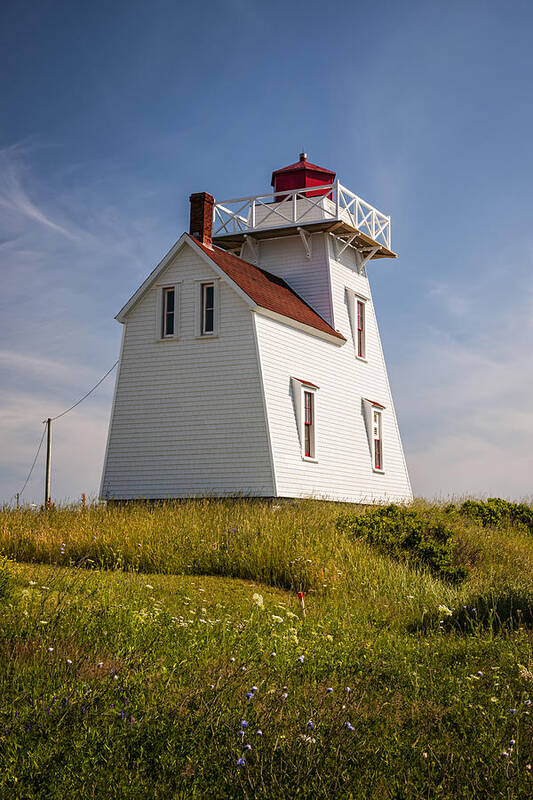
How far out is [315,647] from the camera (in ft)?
28.4

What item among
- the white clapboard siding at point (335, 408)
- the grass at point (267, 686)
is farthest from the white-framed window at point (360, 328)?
the grass at point (267, 686)

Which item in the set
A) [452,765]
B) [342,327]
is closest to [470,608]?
[452,765]

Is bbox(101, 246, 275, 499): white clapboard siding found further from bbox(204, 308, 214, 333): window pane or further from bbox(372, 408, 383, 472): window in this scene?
bbox(372, 408, 383, 472): window

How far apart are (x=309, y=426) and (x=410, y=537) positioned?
9.30m

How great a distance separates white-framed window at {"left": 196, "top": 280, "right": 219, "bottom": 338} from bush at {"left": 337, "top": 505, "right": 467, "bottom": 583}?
8.98 m

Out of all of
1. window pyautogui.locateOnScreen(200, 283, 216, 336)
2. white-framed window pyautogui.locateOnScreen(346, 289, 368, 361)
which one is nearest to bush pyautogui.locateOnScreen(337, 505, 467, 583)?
window pyautogui.locateOnScreen(200, 283, 216, 336)

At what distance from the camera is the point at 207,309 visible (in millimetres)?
25062

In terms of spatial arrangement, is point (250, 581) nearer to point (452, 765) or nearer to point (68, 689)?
point (68, 689)

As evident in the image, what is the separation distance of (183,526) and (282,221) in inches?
636

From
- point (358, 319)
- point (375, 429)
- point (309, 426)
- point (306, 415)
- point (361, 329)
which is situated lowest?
point (309, 426)

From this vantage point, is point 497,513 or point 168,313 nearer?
point 497,513

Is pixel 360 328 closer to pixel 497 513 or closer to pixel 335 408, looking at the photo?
pixel 335 408

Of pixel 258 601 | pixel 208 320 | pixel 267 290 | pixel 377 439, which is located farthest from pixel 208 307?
pixel 258 601

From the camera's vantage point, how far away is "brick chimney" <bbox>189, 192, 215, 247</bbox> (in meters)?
26.5
